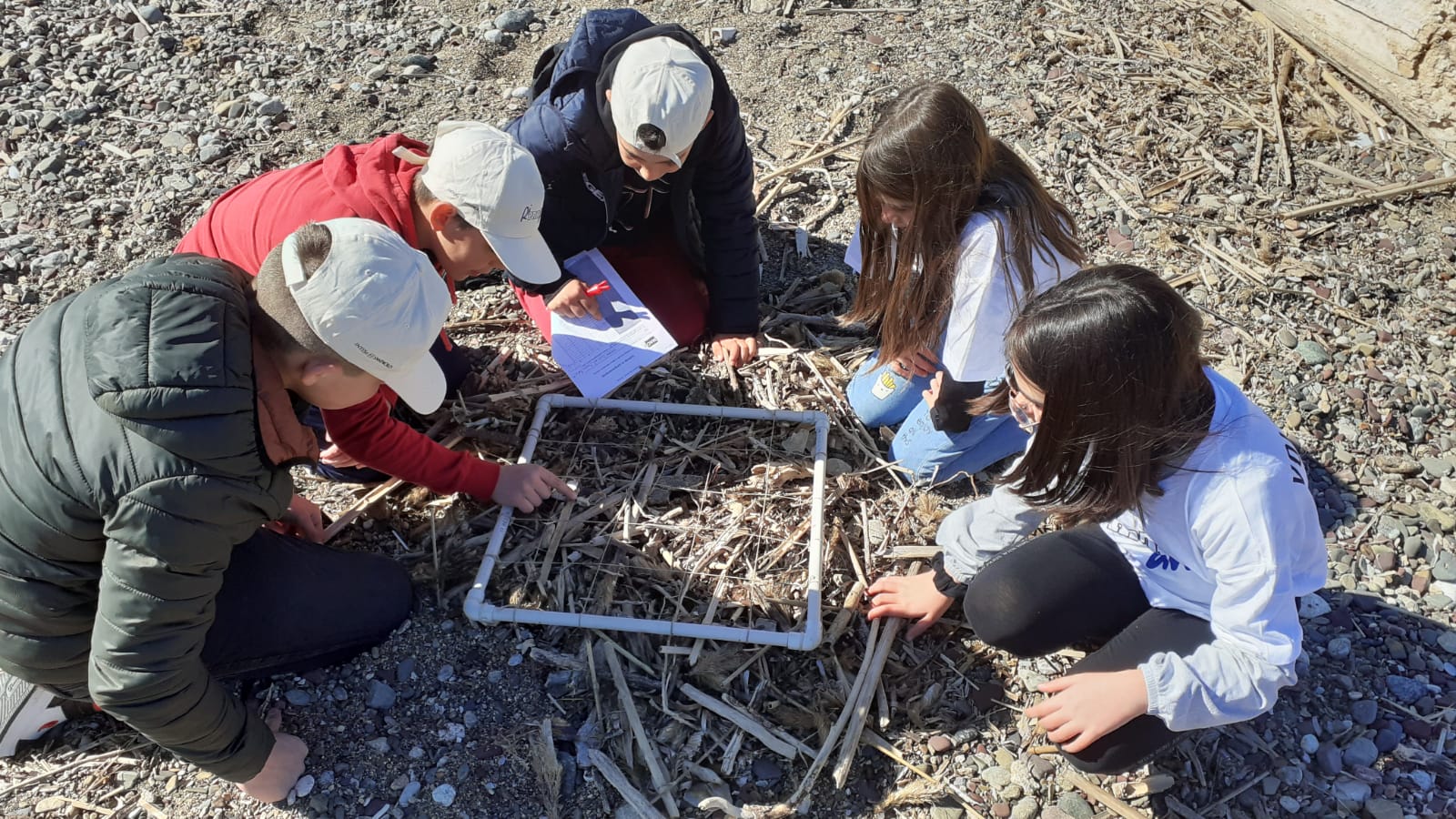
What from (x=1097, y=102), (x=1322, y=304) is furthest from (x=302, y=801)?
(x=1097, y=102)

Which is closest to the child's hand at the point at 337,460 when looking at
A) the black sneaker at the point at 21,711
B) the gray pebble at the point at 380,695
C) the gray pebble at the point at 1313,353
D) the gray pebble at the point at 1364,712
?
the gray pebble at the point at 380,695

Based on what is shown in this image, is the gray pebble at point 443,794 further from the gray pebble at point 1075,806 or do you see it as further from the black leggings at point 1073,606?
the gray pebble at point 1075,806

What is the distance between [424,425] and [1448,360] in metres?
3.95

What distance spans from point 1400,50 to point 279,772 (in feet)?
18.5

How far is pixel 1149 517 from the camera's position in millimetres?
2281

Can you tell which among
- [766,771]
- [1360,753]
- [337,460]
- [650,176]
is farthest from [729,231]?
[1360,753]

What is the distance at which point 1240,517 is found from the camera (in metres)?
2.05

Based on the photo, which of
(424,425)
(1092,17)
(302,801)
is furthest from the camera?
(1092,17)

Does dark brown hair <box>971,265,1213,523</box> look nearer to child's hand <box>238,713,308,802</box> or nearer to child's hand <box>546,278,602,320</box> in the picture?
child's hand <box>546,278,602,320</box>

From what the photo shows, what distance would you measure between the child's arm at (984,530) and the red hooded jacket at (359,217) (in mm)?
1448

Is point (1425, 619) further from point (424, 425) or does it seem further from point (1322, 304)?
point (424, 425)

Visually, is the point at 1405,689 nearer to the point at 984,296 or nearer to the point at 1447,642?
the point at 1447,642

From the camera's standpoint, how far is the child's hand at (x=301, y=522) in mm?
2883

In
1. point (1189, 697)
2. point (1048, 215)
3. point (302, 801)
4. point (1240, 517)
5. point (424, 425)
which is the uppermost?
point (1048, 215)
